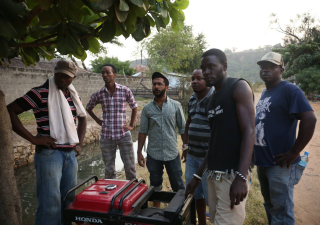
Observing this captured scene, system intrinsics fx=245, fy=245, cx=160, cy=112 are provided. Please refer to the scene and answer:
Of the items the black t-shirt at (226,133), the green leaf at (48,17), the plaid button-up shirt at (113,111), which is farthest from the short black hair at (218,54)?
the plaid button-up shirt at (113,111)

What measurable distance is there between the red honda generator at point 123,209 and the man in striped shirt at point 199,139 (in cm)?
84

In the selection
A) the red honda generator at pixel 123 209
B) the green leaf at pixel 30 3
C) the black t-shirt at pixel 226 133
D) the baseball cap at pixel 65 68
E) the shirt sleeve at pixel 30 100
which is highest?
the green leaf at pixel 30 3

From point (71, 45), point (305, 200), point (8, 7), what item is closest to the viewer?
point (8, 7)

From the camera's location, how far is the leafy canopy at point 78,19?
140cm

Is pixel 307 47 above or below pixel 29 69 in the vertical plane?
above

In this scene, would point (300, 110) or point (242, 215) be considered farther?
point (300, 110)

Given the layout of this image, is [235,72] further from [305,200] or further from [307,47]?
[305,200]

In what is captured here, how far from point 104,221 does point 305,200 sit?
12.1 ft

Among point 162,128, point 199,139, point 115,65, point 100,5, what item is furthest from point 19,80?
point 115,65

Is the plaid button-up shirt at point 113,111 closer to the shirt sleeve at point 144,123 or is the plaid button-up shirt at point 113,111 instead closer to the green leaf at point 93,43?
the shirt sleeve at point 144,123

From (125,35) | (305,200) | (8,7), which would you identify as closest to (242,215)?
(125,35)

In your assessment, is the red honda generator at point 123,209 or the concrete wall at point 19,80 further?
the concrete wall at point 19,80

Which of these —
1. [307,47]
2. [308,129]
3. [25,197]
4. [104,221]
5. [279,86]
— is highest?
[307,47]

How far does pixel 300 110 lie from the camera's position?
7.47ft
